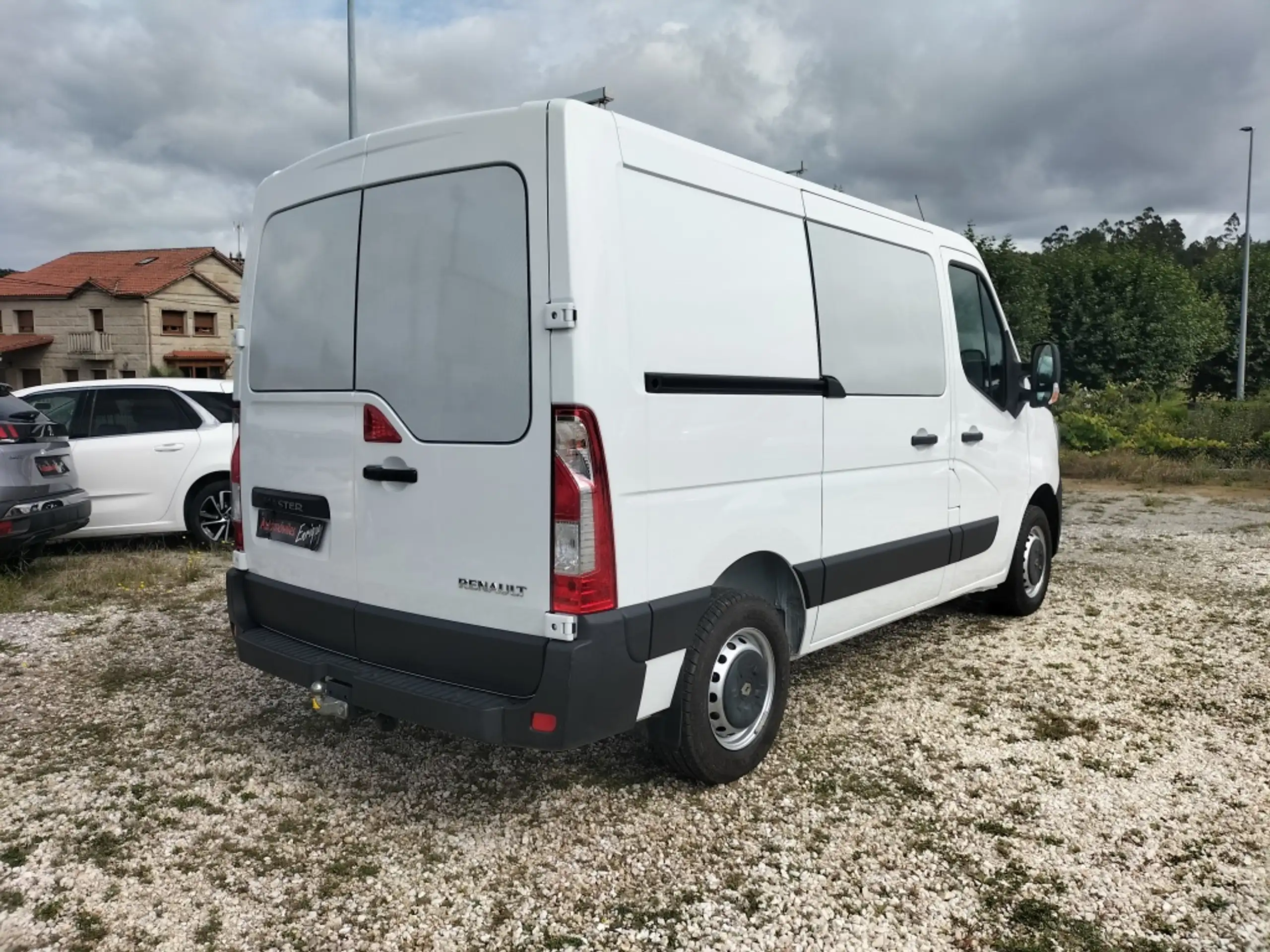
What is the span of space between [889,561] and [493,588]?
215cm

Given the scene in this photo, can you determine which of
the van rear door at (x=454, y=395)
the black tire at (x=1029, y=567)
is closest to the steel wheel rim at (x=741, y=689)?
the van rear door at (x=454, y=395)

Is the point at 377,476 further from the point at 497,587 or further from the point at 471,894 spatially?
the point at 471,894

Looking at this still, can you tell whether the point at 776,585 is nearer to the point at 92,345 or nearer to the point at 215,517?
the point at 215,517

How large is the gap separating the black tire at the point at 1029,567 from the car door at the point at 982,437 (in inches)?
7.2

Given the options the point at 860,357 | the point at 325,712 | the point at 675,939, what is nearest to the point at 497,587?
the point at 325,712

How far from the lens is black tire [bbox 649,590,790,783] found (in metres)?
3.41

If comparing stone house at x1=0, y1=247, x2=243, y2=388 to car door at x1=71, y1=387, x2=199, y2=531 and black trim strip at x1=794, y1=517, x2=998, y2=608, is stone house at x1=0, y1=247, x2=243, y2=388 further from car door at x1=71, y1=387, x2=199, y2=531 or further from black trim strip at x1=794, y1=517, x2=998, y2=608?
black trim strip at x1=794, y1=517, x2=998, y2=608

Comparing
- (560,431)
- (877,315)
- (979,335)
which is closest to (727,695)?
(560,431)

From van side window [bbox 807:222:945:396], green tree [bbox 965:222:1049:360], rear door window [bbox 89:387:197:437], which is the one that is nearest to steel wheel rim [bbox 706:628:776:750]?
van side window [bbox 807:222:945:396]

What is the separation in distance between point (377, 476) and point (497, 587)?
2.11 ft

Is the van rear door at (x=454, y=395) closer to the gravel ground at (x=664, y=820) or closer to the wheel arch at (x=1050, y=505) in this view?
the gravel ground at (x=664, y=820)

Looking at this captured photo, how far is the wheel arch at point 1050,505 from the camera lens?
6.12 m

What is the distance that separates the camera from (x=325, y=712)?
345 centimetres

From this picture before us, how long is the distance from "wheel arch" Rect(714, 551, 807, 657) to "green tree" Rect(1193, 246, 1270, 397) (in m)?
31.1
